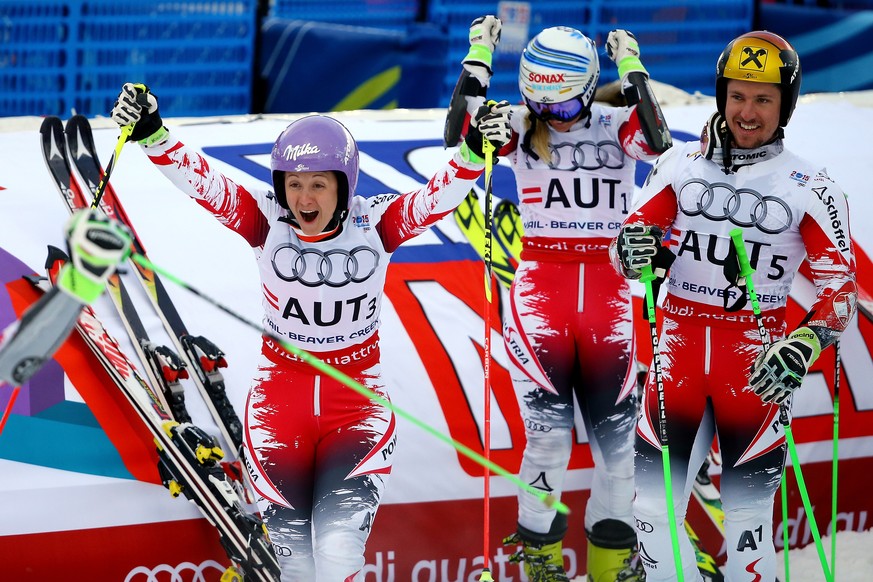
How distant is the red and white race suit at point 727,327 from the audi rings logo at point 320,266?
0.97m

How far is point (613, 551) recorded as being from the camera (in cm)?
436

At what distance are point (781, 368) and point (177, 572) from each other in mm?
2341

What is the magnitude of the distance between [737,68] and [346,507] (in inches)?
73.3

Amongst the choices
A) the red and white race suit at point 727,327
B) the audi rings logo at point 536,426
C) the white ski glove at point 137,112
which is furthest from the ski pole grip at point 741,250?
the white ski glove at point 137,112

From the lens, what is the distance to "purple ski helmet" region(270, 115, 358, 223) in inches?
136

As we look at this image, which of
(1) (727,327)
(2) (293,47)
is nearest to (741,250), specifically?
(1) (727,327)

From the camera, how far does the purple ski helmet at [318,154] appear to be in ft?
11.3

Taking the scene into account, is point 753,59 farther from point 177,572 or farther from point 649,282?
point 177,572

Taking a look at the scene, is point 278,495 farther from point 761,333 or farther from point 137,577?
point 761,333

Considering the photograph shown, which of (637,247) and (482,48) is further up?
(482,48)

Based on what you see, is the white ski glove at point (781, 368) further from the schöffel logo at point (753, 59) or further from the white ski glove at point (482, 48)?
the white ski glove at point (482, 48)

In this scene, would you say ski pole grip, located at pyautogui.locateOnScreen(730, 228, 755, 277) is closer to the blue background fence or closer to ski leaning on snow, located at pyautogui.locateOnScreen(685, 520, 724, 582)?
ski leaning on snow, located at pyautogui.locateOnScreen(685, 520, 724, 582)

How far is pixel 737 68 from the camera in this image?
3654mm

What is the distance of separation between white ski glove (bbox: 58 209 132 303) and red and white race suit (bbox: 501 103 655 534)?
6.91 feet
